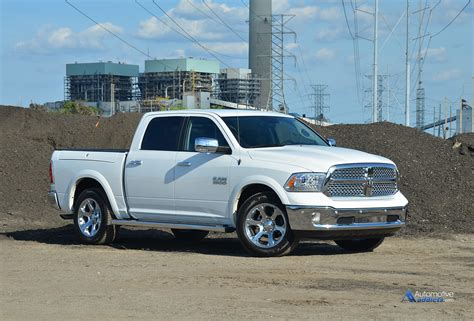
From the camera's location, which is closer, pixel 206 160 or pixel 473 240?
pixel 206 160

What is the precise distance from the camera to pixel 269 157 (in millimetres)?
12305

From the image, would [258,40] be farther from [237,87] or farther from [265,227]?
[265,227]

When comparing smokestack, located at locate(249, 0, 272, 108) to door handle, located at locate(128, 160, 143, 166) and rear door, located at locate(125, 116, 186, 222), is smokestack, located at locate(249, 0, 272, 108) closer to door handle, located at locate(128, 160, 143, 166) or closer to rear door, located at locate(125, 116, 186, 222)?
rear door, located at locate(125, 116, 186, 222)

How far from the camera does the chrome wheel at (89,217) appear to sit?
1426 cm

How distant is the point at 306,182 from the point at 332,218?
0.57 metres

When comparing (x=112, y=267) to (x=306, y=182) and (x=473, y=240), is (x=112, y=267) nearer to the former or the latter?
(x=306, y=182)

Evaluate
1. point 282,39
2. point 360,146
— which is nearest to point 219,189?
point 360,146

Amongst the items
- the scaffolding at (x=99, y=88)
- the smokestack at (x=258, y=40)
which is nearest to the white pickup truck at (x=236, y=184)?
the smokestack at (x=258, y=40)

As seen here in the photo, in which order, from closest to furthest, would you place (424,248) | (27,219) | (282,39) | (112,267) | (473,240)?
1. (112,267)
2. (424,248)
3. (473,240)
4. (27,219)
5. (282,39)

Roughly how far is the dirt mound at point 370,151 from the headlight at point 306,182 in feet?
13.8

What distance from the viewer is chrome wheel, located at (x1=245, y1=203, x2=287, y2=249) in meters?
12.1

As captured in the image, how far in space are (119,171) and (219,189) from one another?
1.95 m

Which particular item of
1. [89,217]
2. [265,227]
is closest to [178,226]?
[265,227]

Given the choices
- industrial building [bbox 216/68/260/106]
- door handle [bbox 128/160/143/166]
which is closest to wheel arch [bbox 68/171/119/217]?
door handle [bbox 128/160/143/166]
